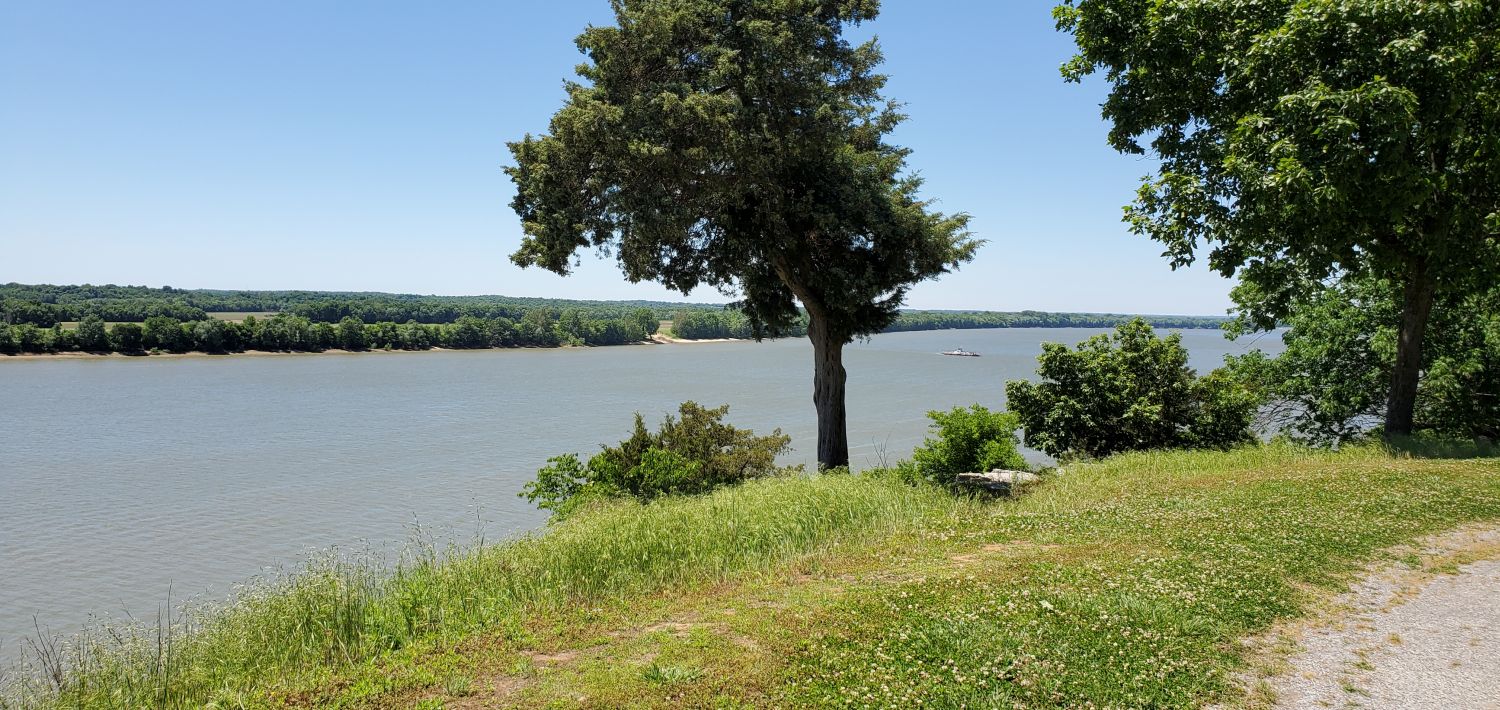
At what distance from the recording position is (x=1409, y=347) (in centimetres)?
1664

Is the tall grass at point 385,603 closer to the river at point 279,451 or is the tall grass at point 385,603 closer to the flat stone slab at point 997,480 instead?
the flat stone slab at point 997,480

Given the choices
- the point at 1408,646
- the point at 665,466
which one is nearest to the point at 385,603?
the point at 1408,646

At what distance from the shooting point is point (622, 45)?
16.9m

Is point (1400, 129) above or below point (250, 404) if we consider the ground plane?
above

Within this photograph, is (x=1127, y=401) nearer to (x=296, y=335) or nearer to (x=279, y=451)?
(x=279, y=451)

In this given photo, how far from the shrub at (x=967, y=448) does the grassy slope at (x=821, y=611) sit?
8.73ft

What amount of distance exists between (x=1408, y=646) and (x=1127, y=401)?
46.0ft

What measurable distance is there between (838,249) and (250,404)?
2184 inches

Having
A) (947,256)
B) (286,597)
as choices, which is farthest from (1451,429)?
(286,597)

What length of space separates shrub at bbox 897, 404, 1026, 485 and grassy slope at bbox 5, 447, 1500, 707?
266 centimetres

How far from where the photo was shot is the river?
66.4 ft

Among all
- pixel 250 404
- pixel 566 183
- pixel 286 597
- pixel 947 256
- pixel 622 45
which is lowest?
pixel 250 404

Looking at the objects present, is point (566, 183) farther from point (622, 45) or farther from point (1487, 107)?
point (1487, 107)

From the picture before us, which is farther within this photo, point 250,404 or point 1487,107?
point 250,404
